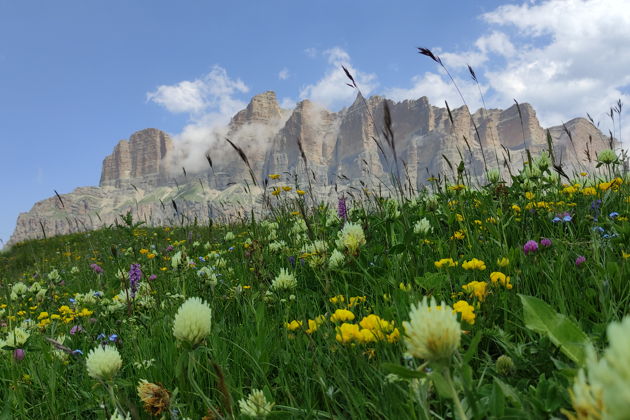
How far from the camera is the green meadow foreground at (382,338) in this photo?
941 millimetres

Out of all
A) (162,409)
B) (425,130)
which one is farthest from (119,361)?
(425,130)

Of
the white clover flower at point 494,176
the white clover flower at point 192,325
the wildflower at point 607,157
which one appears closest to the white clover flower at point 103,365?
the white clover flower at point 192,325

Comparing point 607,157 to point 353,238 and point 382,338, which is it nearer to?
point 353,238

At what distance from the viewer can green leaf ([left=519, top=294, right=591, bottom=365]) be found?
1068mm

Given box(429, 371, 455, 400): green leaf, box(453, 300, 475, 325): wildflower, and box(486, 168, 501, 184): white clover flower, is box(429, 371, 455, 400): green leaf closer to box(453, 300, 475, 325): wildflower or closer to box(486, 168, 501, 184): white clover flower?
box(453, 300, 475, 325): wildflower

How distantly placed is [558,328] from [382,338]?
600 millimetres

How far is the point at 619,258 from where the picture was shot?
214 centimetres

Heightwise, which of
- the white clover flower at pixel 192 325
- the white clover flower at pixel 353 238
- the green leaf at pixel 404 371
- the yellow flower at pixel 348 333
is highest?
the white clover flower at pixel 353 238

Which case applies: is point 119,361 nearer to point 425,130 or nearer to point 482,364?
point 482,364

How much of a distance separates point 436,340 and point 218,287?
294 centimetres

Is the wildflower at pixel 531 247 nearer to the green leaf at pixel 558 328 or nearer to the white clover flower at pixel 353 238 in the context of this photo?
the white clover flower at pixel 353 238

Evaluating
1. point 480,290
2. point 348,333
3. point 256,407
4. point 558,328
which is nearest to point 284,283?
point 348,333

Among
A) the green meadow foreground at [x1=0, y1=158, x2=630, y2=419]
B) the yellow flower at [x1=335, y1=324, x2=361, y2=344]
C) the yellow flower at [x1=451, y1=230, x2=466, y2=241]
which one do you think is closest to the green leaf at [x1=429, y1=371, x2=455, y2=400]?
the green meadow foreground at [x1=0, y1=158, x2=630, y2=419]

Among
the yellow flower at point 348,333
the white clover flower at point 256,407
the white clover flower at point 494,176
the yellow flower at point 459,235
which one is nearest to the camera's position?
the white clover flower at point 256,407
